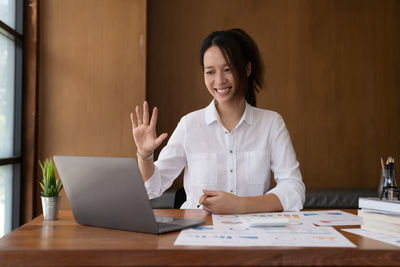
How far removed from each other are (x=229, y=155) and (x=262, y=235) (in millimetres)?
835

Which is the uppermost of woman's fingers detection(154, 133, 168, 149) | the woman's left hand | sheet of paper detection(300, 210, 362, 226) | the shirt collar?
the shirt collar

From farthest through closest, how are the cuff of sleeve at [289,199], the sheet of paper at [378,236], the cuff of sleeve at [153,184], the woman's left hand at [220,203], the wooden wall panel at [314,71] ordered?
1. the wooden wall panel at [314,71]
2. the cuff of sleeve at [153,184]
3. the cuff of sleeve at [289,199]
4. the woman's left hand at [220,203]
5. the sheet of paper at [378,236]

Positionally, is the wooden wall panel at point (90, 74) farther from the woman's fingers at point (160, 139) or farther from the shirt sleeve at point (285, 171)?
the woman's fingers at point (160, 139)

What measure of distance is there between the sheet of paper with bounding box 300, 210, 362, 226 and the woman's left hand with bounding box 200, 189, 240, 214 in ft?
0.75

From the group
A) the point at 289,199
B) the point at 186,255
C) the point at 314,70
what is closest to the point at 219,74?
the point at 289,199

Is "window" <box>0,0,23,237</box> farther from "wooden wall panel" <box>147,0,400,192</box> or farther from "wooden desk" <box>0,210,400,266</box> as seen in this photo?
"wooden desk" <box>0,210,400,266</box>

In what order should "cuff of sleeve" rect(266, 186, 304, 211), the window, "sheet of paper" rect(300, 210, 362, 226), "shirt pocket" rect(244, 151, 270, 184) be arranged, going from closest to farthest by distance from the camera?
1. "sheet of paper" rect(300, 210, 362, 226)
2. "cuff of sleeve" rect(266, 186, 304, 211)
3. "shirt pocket" rect(244, 151, 270, 184)
4. the window

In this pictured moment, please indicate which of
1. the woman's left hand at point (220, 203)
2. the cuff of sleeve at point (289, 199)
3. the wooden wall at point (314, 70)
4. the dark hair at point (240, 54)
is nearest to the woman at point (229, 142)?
the dark hair at point (240, 54)

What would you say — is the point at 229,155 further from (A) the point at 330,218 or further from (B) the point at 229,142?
(A) the point at 330,218

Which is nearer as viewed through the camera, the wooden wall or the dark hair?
the dark hair

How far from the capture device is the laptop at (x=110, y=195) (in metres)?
→ 1.06

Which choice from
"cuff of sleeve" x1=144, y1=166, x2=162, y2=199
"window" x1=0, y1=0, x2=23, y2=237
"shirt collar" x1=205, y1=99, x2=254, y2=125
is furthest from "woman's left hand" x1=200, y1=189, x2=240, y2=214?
"window" x1=0, y1=0, x2=23, y2=237

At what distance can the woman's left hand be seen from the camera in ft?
4.46

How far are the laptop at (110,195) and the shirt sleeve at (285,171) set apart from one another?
476 millimetres
